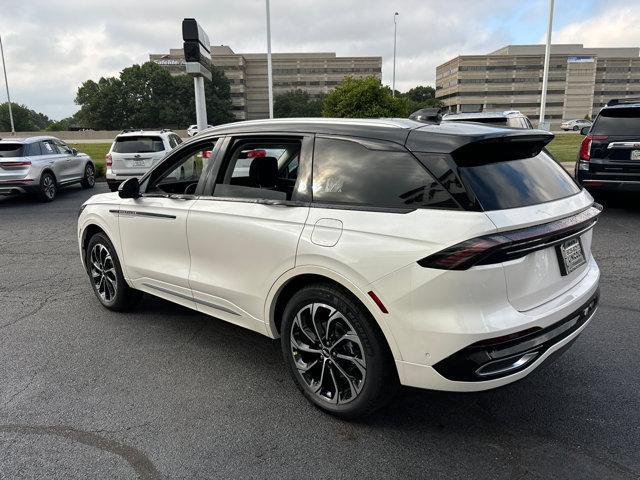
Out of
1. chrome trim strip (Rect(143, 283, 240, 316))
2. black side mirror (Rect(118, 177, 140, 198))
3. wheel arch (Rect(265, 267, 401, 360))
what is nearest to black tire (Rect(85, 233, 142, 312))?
chrome trim strip (Rect(143, 283, 240, 316))

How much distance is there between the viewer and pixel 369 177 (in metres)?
2.71

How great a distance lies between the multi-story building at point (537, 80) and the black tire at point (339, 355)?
11660cm

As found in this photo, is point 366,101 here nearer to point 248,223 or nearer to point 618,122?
point 618,122

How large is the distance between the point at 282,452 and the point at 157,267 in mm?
1985

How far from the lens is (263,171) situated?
352 cm

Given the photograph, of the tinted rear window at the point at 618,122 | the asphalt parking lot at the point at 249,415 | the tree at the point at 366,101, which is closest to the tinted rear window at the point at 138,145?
the asphalt parking lot at the point at 249,415

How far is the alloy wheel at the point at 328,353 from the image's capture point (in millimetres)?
2742

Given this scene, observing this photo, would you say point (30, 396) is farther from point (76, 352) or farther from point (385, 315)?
point (385, 315)

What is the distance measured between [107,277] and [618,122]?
8083 millimetres

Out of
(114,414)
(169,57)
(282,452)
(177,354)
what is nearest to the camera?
(282,452)

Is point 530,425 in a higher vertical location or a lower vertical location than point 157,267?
lower

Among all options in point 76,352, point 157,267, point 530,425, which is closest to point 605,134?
point 530,425

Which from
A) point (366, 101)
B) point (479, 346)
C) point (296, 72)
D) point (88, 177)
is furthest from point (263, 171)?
point (296, 72)

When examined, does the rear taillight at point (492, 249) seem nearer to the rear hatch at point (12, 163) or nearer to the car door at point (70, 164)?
the rear hatch at point (12, 163)
